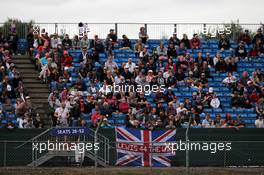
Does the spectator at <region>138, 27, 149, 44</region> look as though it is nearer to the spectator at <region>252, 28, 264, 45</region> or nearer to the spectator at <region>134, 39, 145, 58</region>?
the spectator at <region>134, 39, 145, 58</region>

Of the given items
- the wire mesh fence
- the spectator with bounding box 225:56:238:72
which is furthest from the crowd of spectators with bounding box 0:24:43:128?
the spectator with bounding box 225:56:238:72

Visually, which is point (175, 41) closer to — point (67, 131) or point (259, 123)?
point (259, 123)

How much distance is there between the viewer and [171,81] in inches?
1330

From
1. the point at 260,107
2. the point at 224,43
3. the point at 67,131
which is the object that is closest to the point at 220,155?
the point at 260,107

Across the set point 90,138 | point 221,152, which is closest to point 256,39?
point 221,152

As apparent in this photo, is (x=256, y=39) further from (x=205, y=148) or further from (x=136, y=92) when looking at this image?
(x=205, y=148)

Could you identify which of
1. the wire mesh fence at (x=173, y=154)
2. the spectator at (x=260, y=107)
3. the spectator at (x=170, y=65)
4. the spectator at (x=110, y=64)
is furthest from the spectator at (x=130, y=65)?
the wire mesh fence at (x=173, y=154)

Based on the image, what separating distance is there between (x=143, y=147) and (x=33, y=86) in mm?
8692

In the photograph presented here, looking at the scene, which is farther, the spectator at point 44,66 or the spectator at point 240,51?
the spectator at point 240,51

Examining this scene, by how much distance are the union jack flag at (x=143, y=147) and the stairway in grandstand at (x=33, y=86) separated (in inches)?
184

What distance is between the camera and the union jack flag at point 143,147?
1056 inches

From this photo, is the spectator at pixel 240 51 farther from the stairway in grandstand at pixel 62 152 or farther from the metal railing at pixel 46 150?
the metal railing at pixel 46 150

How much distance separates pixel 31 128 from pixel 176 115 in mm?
6273

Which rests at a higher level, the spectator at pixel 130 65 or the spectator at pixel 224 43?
the spectator at pixel 224 43
